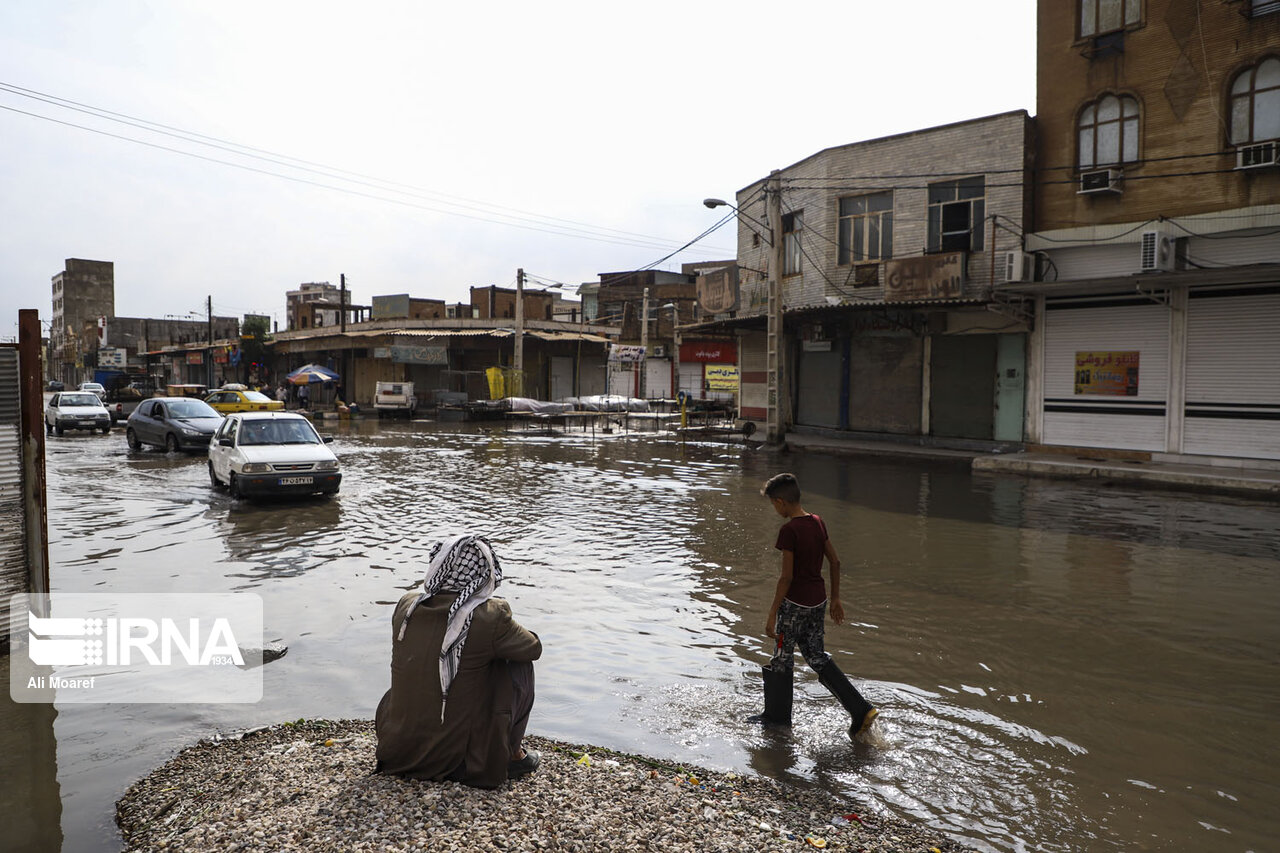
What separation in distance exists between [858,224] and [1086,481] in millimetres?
10763

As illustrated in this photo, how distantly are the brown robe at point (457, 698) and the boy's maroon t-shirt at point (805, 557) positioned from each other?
1.93 m

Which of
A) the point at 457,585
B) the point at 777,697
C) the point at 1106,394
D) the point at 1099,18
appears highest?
the point at 1099,18

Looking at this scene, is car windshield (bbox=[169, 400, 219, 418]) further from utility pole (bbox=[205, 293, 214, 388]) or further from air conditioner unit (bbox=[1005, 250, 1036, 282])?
utility pole (bbox=[205, 293, 214, 388])

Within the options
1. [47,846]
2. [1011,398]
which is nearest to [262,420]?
[47,846]

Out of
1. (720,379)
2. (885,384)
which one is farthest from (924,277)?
(720,379)

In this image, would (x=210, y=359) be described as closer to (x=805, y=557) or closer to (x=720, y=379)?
(x=720, y=379)

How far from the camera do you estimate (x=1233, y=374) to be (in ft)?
59.8

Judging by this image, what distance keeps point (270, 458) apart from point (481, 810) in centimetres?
1188

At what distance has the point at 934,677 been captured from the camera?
20.7ft

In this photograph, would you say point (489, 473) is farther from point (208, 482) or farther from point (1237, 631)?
point (1237, 631)

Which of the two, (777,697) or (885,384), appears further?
(885,384)

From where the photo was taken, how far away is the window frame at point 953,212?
74.1 feet

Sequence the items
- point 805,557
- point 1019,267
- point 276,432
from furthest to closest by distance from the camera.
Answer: point 1019,267 → point 276,432 → point 805,557

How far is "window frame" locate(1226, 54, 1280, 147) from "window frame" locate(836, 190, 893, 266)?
847 centimetres
